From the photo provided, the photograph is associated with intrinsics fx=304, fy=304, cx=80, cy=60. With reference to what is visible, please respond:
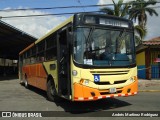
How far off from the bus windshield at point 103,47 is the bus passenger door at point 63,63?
77 centimetres

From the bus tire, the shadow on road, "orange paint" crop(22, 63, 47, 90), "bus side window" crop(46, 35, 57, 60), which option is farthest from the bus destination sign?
"orange paint" crop(22, 63, 47, 90)

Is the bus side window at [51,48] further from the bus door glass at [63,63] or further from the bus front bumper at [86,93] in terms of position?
the bus front bumper at [86,93]

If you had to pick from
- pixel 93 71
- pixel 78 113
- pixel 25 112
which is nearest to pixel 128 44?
pixel 93 71

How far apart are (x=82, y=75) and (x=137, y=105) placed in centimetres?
279

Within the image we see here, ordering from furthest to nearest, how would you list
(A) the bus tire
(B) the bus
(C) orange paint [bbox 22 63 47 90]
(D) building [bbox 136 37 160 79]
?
(D) building [bbox 136 37 160 79] → (C) orange paint [bbox 22 63 47 90] → (A) the bus tire → (B) the bus

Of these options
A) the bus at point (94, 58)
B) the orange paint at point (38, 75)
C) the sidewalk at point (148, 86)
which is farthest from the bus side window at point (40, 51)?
the sidewalk at point (148, 86)

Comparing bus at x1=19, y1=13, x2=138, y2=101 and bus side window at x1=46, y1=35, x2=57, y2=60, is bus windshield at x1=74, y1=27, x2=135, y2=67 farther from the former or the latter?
bus side window at x1=46, y1=35, x2=57, y2=60

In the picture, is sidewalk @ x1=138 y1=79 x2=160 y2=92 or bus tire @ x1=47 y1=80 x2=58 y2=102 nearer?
bus tire @ x1=47 y1=80 x2=58 y2=102

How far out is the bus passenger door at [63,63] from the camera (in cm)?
1050

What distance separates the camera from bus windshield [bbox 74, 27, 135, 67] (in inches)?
382

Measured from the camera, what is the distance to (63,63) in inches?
430

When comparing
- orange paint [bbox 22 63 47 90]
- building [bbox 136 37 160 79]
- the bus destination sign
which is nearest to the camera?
the bus destination sign

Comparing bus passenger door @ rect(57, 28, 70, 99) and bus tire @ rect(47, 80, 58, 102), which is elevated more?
bus passenger door @ rect(57, 28, 70, 99)

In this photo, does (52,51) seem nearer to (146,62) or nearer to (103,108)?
(103,108)
